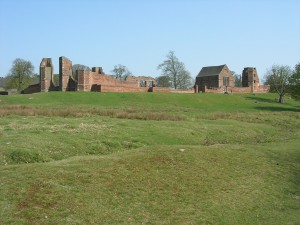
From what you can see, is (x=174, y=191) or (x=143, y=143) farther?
(x=143, y=143)

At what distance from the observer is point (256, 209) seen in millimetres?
12789

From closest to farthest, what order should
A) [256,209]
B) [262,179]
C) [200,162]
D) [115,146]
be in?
[256,209]
[262,179]
[200,162]
[115,146]

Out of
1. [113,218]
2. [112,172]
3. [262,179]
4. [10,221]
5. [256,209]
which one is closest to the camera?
[10,221]

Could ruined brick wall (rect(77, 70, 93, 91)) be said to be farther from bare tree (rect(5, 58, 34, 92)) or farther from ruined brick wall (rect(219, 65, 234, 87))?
ruined brick wall (rect(219, 65, 234, 87))

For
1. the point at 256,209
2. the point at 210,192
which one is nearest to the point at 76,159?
the point at 210,192

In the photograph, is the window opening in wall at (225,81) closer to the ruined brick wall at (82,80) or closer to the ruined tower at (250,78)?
the ruined tower at (250,78)

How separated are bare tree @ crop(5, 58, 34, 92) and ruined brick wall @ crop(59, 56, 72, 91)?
31.3 m

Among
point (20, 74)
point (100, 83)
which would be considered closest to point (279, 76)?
point (100, 83)

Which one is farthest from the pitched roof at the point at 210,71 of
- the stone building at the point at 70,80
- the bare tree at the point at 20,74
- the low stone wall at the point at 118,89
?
the bare tree at the point at 20,74

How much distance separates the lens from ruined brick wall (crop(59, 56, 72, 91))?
7169 centimetres

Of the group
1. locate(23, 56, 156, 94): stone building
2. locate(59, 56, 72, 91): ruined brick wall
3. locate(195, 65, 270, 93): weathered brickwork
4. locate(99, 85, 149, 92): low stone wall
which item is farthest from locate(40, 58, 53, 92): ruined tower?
locate(195, 65, 270, 93): weathered brickwork

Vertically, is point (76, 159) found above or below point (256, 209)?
above

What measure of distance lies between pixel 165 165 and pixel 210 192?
3.11 m

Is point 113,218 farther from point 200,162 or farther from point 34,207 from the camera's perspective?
point 200,162
